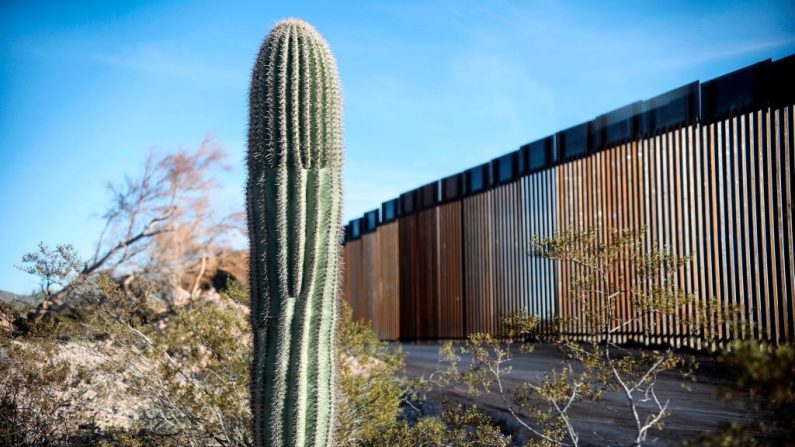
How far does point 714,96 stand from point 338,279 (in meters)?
2.62

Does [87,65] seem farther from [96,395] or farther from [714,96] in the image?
[714,96]

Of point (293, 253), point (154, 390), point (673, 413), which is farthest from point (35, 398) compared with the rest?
point (673, 413)

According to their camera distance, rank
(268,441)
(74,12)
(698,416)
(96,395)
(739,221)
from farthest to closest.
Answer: (74,12) < (96,395) < (739,221) < (698,416) < (268,441)

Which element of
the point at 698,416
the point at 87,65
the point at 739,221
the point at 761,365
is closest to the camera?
the point at 761,365

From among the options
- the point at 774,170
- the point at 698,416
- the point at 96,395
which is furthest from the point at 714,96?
the point at 96,395

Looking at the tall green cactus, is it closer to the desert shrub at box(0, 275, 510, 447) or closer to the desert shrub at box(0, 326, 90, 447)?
the desert shrub at box(0, 275, 510, 447)

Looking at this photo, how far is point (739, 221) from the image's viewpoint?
4105mm

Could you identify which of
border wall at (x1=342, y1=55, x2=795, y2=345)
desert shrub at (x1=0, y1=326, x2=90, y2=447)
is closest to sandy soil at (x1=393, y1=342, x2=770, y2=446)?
border wall at (x1=342, y1=55, x2=795, y2=345)

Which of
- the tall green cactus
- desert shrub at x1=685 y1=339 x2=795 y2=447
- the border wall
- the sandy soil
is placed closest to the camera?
desert shrub at x1=685 y1=339 x2=795 y2=447

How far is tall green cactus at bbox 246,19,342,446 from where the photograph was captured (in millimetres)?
2934

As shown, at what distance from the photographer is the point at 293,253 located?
2967 millimetres

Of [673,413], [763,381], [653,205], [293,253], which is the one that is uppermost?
[653,205]

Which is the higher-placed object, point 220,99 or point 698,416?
point 220,99

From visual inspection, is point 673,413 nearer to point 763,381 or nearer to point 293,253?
point 293,253
